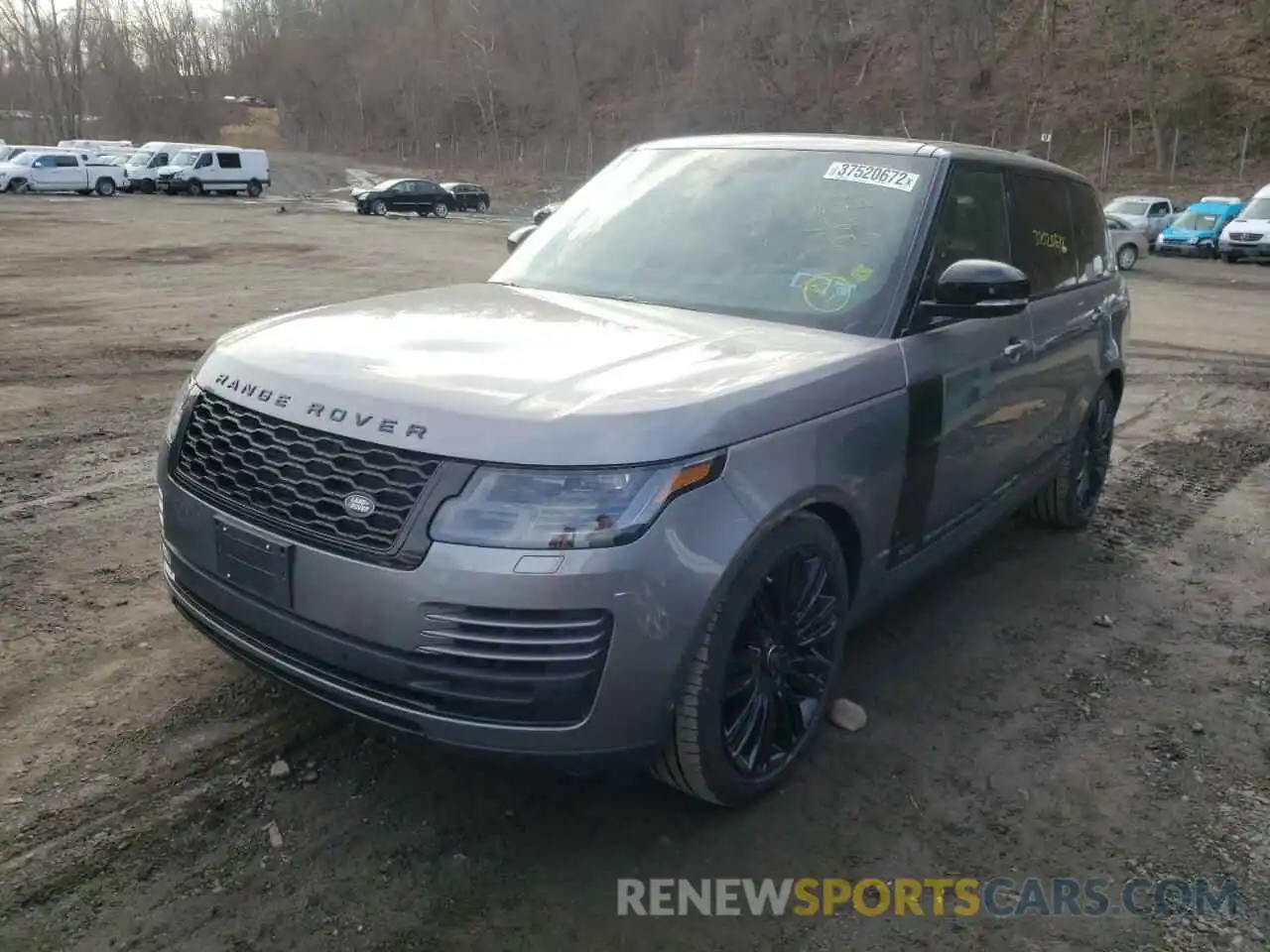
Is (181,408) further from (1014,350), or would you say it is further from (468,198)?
(468,198)

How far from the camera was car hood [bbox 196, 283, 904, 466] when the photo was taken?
8.59 ft

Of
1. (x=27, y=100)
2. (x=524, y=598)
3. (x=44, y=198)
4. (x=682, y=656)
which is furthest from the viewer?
(x=27, y=100)

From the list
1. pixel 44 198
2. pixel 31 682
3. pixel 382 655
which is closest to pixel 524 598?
pixel 382 655

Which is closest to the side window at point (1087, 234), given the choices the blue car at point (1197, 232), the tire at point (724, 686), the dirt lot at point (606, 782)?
the dirt lot at point (606, 782)

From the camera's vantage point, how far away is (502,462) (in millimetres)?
2559

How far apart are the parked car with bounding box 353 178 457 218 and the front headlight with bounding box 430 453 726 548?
39574mm

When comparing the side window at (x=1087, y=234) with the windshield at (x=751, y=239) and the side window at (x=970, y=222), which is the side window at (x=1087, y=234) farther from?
the windshield at (x=751, y=239)

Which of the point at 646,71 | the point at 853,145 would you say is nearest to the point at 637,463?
the point at 853,145

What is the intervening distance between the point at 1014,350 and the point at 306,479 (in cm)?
287

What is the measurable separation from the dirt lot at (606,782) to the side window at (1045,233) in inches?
55.7

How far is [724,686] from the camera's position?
2.91 m

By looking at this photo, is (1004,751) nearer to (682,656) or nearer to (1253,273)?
(682,656)

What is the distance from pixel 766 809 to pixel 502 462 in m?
1.40

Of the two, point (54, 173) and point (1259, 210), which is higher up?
point (54, 173)
